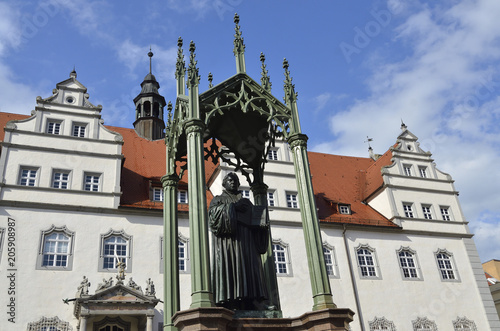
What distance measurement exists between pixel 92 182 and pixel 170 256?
11.7m

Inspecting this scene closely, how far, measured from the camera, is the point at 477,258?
73.9 ft

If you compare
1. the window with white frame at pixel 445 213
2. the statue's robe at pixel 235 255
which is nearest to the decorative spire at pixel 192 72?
the statue's robe at pixel 235 255

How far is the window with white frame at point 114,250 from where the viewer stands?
16.5 meters

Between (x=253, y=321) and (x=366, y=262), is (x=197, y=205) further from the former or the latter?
(x=366, y=262)

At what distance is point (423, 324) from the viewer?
19781 millimetres

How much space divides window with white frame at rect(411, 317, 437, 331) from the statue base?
1580 centimetres

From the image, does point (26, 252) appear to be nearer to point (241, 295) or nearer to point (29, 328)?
point (29, 328)

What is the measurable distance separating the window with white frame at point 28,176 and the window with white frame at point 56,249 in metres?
1.97

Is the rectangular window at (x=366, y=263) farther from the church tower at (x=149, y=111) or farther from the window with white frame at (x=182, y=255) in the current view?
the church tower at (x=149, y=111)

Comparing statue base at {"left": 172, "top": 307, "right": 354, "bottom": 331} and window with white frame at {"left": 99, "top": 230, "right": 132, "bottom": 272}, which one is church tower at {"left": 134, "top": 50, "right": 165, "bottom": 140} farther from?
statue base at {"left": 172, "top": 307, "right": 354, "bottom": 331}

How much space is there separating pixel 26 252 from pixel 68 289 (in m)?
1.92

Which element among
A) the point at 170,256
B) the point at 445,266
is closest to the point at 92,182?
the point at 170,256

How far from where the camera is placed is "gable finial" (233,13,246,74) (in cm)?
776

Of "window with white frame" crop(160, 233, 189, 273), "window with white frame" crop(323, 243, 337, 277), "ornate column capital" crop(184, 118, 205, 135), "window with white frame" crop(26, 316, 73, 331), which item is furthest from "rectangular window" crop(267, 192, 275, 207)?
"ornate column capital" crop(184, 118, 205, 135)
